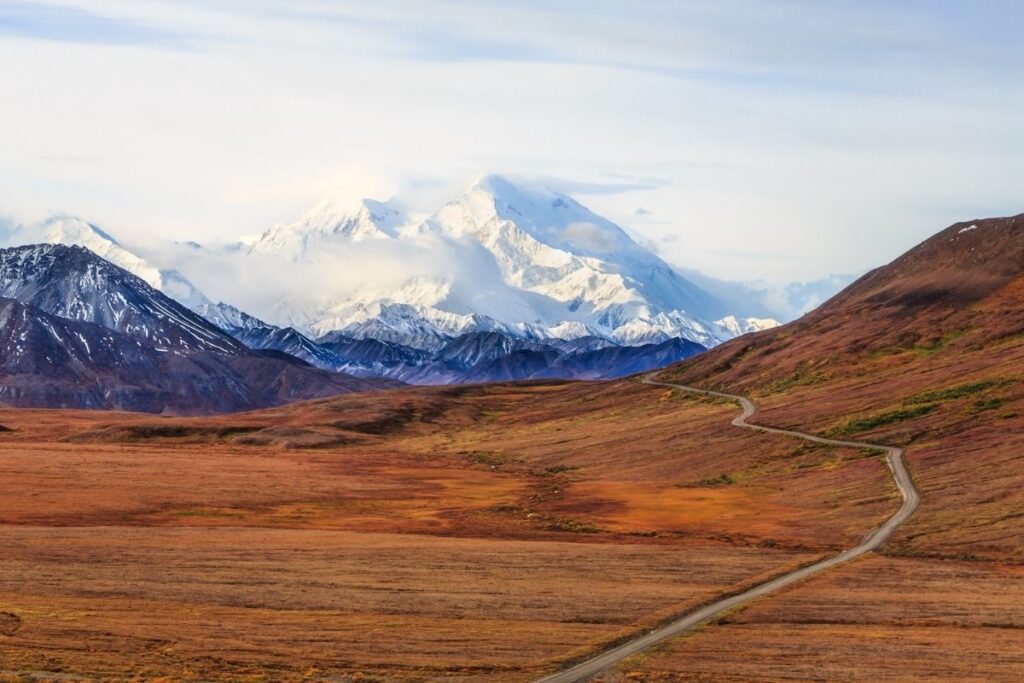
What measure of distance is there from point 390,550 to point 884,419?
78279 millimetres

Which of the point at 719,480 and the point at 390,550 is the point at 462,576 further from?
the point at 719,480

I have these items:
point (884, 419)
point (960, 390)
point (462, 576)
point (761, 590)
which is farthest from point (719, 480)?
point (462, 576)

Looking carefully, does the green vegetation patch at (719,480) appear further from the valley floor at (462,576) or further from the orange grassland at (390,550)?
the orange grassland at (390,550)

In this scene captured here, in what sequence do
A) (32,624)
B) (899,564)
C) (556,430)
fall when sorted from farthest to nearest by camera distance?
(556,430) → (899,564) → (32,624)

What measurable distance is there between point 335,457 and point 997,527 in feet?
321

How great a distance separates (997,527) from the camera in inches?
3617

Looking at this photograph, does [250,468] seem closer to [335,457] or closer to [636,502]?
[335,457]

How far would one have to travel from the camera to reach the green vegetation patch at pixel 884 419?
476 ft

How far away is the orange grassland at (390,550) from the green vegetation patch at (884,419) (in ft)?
23.6

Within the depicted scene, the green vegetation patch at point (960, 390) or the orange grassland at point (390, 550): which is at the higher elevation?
the green vegetation patch at point (960, 390)

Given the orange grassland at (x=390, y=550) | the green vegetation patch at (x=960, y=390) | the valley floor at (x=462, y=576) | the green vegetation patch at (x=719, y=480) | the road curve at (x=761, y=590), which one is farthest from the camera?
the green vegetation patch at (x=960, y=390)

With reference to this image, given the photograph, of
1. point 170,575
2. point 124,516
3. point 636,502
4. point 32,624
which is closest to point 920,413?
point 636,502

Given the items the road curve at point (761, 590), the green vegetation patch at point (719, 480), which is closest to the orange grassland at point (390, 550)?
the green vegetation patch at point (719, 480)

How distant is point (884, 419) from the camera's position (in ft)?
480
